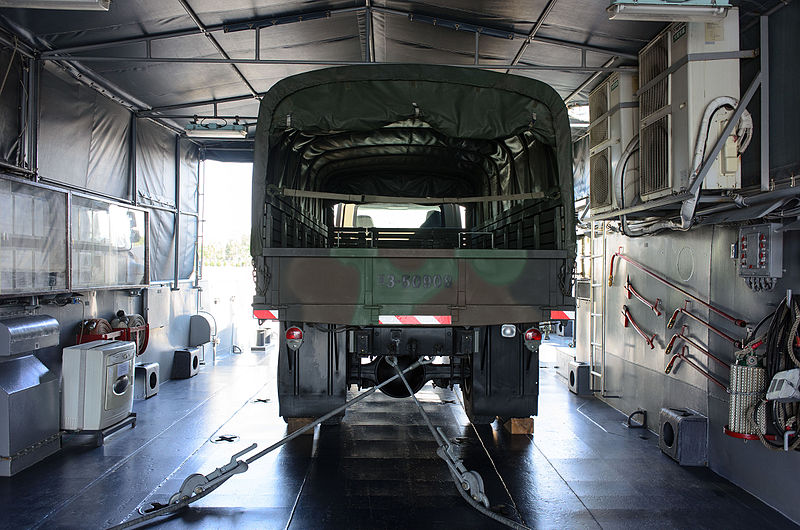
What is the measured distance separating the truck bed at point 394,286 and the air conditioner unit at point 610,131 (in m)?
2.16

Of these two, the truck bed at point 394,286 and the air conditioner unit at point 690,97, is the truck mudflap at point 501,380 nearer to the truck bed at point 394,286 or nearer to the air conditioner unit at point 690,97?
the truck bed at point 394,286

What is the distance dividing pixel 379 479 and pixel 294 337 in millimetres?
1444

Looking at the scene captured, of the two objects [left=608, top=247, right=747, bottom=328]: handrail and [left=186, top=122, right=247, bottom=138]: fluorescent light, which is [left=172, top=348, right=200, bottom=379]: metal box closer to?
[left=186, top=122, right=247, bottom=138]: fluorescent light

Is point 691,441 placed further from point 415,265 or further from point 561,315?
point 415,265

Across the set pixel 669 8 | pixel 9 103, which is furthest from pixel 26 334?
pixel 669 8

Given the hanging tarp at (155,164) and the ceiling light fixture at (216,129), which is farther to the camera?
the hanging tarp at (155,164)

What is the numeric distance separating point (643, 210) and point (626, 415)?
9.20 ft

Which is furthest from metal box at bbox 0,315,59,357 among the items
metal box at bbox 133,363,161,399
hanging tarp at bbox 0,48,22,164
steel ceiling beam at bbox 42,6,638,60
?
steel ceiling beam at bbox 42,6,638,60

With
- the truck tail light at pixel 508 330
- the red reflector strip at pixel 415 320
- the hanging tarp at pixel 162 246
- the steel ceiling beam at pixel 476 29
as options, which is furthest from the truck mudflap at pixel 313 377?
the hanging tarp at pixel 162 246

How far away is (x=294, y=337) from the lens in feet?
15.4

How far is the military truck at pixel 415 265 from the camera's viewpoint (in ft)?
14.1

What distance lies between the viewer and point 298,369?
5152 millimetres

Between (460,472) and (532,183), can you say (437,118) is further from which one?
(460,472)

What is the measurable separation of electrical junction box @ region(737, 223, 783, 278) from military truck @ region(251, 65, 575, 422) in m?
1.38
